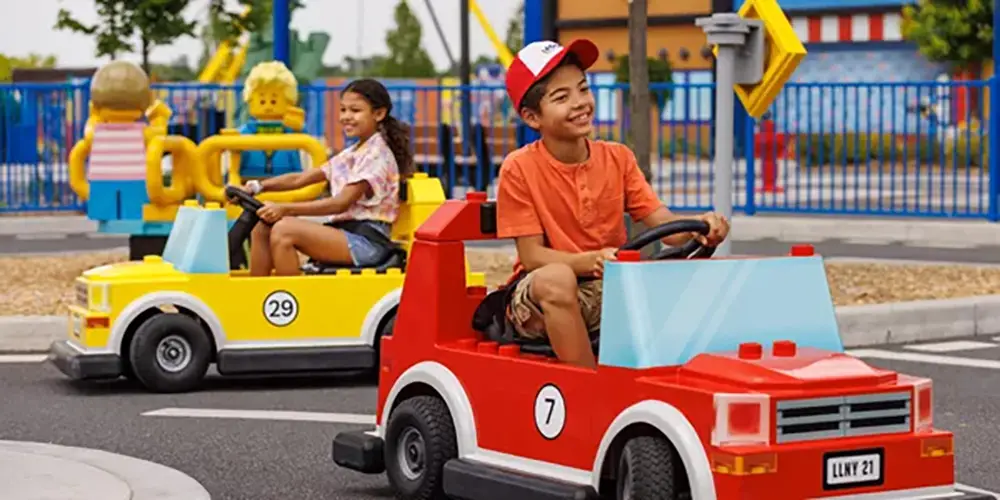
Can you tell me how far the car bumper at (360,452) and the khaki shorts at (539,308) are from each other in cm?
81

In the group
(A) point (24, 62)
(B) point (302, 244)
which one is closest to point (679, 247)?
(B) point (302, 244)

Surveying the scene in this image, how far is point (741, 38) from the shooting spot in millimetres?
10648

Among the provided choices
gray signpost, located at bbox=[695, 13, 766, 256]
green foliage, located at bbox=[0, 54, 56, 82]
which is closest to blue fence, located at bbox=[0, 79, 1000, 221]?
gray signpost, located at bbox=[695, 13, 766, 256]

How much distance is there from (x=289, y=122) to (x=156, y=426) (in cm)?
512

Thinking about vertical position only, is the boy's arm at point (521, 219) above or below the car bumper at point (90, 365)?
above

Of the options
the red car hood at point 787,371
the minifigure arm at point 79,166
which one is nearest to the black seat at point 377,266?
the red car hood at point 787,371

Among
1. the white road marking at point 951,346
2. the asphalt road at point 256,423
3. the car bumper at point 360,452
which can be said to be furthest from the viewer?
the white road marking at point 951,346

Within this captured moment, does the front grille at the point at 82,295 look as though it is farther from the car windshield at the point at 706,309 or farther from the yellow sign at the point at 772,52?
the car windshield at the point at 706,309

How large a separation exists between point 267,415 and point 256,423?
0.80 feet

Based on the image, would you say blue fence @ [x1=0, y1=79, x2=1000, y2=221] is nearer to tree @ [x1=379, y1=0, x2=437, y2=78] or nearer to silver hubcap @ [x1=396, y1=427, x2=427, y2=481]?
silver hubcap @ [x1=396, y1=427, x2=427, y2=481]

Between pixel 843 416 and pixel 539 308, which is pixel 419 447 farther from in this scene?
pixel 843 416

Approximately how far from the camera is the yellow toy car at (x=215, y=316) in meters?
9.74

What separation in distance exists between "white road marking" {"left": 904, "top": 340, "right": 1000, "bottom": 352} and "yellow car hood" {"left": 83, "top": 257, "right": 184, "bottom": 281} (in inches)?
170

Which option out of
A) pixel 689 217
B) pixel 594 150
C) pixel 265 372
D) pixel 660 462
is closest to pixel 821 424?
pixel 660 462
